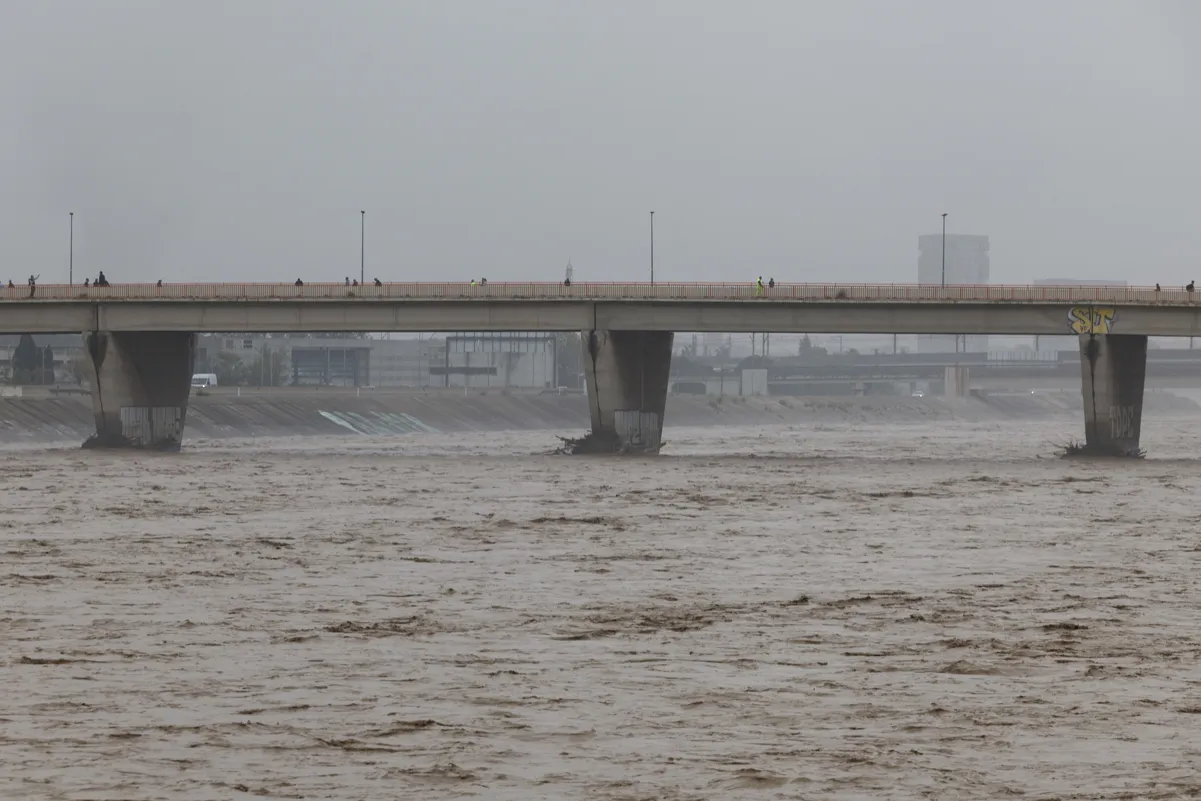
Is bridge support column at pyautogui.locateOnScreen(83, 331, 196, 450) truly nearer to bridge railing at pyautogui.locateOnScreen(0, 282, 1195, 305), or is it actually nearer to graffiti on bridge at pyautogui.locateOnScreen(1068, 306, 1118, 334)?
bridge railing at pyautogui.locateOnScreen(0, 282, 1195, 305)

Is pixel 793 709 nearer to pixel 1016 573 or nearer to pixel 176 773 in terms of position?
pixel 176 773

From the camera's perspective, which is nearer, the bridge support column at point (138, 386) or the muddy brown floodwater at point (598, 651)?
the muddy brown floodwater at point (598, 651)

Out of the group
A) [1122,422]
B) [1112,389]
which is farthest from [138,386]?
[1122,422]

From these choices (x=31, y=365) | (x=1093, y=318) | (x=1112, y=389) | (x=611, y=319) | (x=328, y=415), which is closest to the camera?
(x=1093, y=318)

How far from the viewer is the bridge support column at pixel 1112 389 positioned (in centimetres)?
9425

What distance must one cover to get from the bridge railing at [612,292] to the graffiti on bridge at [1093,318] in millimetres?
494

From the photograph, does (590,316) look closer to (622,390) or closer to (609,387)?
(609,387)

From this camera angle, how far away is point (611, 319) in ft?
321

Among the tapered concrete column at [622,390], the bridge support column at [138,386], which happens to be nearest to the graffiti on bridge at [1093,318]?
the tapered concrete column at [622,390]

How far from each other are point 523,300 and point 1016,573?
61.2m

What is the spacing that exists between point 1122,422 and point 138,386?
56.5m

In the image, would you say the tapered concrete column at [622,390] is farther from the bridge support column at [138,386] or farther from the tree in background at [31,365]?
the tree in background at [31,365]

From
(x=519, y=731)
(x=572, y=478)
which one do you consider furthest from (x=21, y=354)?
(x=519, y=731)

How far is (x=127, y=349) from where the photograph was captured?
339 feet
